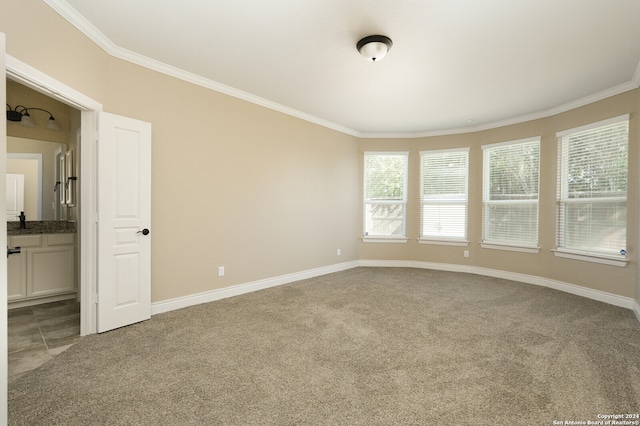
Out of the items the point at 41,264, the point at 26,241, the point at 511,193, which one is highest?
the point at 511,193

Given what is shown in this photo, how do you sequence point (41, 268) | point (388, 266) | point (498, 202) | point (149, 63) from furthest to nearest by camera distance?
point (388, 266)
point (498, 202)
point (41, 268)
point (149, 63)

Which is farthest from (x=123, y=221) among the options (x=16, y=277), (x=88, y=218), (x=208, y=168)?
(x=16, y=277)

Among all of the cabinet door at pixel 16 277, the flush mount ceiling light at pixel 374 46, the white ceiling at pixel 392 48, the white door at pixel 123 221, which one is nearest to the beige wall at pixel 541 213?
the white ceiling at pixel 392 48

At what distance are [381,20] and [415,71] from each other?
3.63 ft

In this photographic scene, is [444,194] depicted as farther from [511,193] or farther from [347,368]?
[347,368]

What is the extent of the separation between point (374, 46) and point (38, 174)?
15.4 ft

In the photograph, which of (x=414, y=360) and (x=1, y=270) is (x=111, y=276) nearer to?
(x=1, y=270)

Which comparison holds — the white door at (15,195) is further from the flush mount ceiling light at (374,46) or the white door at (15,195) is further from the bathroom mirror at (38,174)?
the flush mount ceiling light at (374,46)

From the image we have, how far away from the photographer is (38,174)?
4.31 m

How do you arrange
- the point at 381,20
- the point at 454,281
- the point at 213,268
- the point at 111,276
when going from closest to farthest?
the point at 381,20, the point at 111,276, the point at 213,268, the point at 454,281

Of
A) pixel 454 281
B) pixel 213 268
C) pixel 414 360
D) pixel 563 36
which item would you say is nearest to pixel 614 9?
pixel 563 36

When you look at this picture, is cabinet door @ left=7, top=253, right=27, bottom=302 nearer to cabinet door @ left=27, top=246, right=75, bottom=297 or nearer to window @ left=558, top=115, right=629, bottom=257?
cabinet door @ left=27, top=246, right=75, bottom=297

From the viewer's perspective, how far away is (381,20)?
2604mm

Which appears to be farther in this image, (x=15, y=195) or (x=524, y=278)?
(x=524, y=278)
